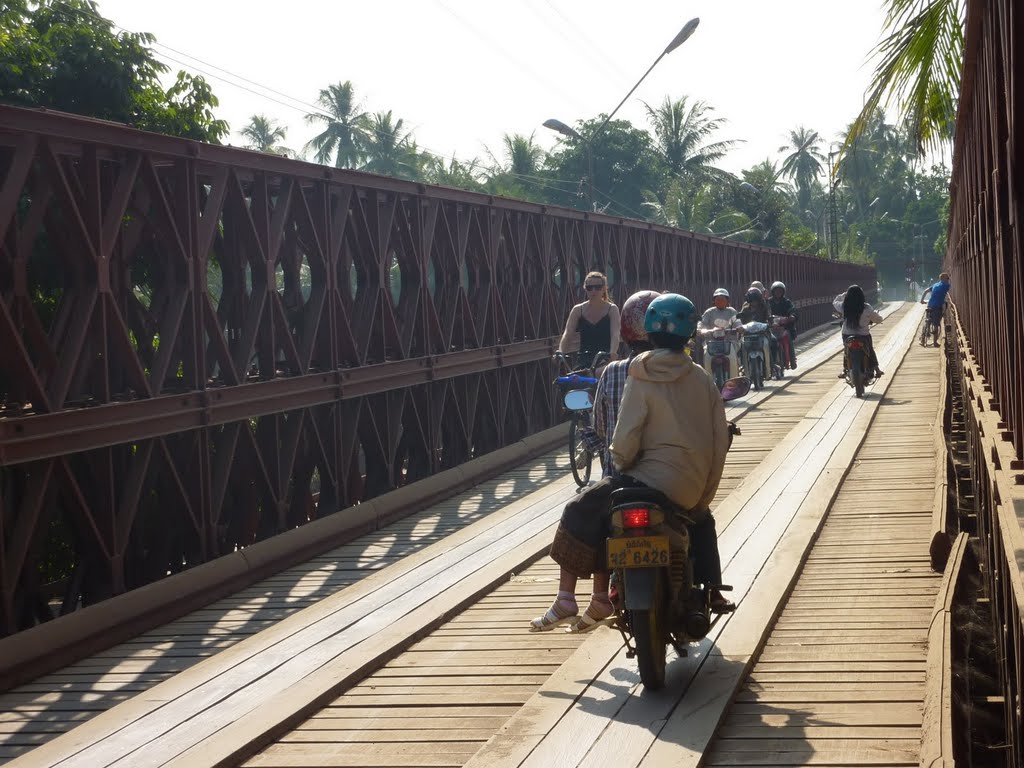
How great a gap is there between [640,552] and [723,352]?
1420cm

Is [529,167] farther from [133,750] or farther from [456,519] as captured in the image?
[133,750]

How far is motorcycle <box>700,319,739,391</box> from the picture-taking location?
19250 mm

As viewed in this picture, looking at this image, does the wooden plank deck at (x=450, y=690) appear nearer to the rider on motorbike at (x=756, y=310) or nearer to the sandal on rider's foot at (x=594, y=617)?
the sandal on rider's foot at (x=594, y=617)

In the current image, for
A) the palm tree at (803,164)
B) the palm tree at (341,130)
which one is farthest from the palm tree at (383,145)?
the palm tree at (803,164)

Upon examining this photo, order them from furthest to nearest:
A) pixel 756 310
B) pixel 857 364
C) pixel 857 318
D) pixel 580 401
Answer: pixel 756 310 → pixel 857 318 → pixel 857 364 → pixel 580 401

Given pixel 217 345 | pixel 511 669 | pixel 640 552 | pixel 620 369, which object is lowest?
pixel 511 669

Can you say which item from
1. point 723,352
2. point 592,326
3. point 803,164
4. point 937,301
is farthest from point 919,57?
point 803,164

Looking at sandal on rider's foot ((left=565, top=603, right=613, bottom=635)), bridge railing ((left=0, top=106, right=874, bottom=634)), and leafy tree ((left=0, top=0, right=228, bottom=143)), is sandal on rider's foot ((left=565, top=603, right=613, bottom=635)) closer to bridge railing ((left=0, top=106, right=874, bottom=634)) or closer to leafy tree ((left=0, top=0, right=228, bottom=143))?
bridge railing ((left=0, top=106, right=874, bottom=634))

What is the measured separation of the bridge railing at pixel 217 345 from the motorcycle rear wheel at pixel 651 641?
11.9 feet

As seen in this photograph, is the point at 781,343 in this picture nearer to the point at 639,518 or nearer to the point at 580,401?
the point at 580,401

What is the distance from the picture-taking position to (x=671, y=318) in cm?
580

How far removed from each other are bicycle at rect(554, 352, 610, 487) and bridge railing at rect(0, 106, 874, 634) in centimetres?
171

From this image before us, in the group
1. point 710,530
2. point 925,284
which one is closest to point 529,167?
point 925,284

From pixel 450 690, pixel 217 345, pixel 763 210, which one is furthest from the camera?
pixel 763 210
